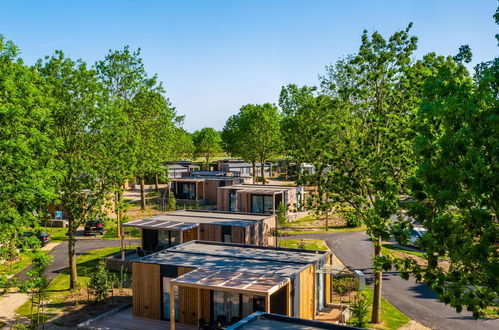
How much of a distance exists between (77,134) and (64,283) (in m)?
9.51

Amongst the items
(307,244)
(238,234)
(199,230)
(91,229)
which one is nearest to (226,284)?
(238,234)

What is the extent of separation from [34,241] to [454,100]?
16.9m

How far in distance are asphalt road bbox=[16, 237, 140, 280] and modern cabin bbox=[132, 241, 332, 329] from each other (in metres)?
11.2

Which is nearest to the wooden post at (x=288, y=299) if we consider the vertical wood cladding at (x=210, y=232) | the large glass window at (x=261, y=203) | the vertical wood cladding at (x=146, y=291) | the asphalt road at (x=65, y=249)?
the vertical wood cladding at (x=146, y=291)

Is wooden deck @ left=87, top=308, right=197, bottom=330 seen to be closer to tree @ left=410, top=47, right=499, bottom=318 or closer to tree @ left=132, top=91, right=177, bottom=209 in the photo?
tree @ left=410, top=47, right=499, bottom=318

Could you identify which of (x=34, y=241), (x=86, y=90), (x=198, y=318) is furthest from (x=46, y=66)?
(x=198, y=318)

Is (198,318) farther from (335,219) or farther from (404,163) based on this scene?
(335,219)

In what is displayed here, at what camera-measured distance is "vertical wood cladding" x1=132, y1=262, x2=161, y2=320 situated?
2105 cm

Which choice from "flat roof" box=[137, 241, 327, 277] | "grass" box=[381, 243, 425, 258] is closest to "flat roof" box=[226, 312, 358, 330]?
"flat roof" box=[137, 241, 327, 277]

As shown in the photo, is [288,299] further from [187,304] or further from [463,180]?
[463,180]

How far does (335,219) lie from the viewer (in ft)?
158

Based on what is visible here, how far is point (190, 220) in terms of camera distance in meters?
31.9

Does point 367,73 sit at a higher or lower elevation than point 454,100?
higher

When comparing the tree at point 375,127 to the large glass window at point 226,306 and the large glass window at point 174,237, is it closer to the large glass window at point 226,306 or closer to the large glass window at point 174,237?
the large glass window at point 226,306
